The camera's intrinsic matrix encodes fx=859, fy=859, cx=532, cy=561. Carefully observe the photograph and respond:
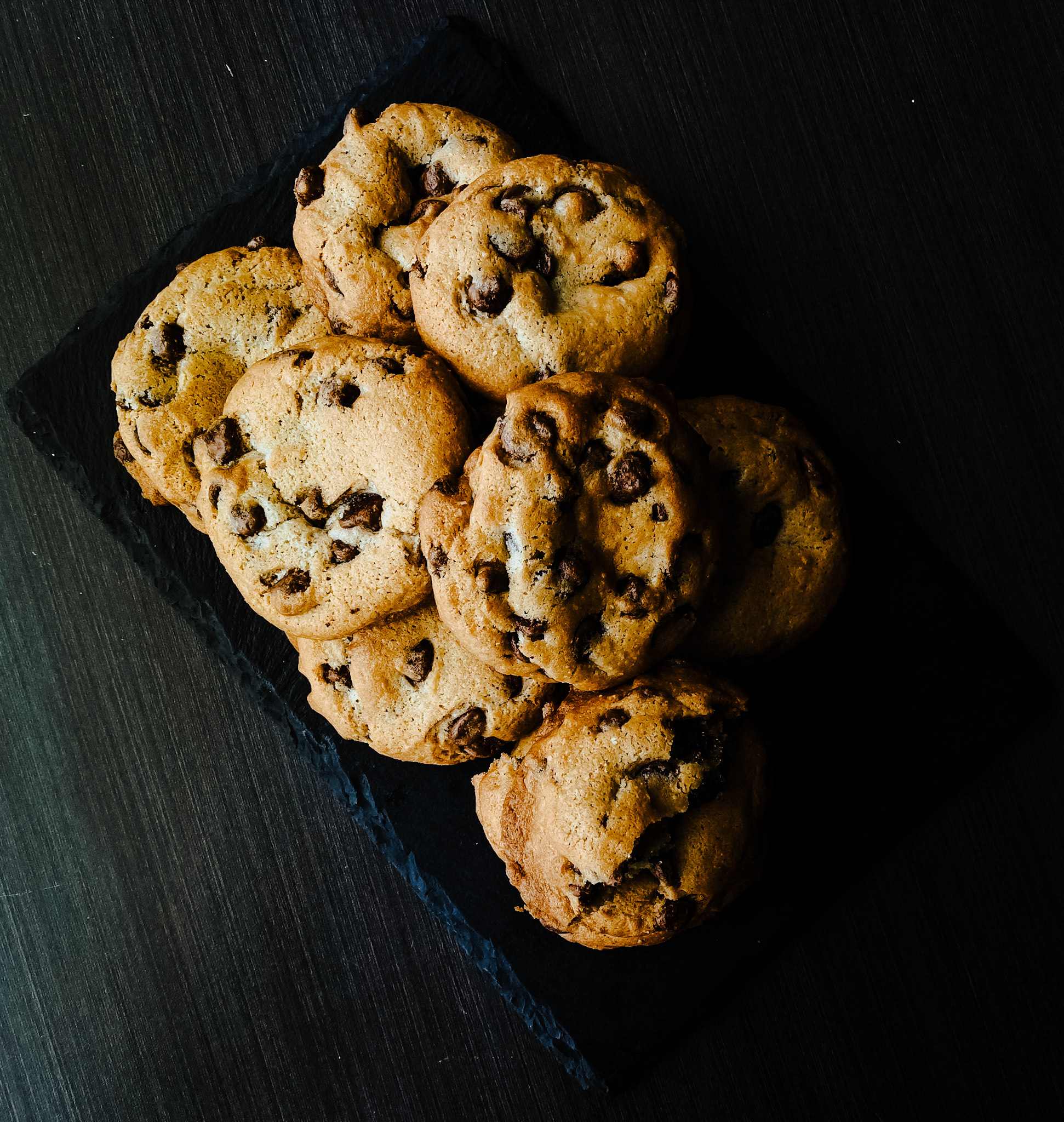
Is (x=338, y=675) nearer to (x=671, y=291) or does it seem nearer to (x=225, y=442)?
(x=225, y=442)

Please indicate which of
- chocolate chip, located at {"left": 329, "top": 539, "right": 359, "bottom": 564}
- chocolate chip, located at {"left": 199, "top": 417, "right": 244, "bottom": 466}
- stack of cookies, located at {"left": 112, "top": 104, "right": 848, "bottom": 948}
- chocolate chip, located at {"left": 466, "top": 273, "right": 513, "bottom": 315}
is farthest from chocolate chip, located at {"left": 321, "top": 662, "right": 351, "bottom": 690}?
chocolate chip, located at {"left": 466, "top": 273, "right": 513, "bottom": 315}

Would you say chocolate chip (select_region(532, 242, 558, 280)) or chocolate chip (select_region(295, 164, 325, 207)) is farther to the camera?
chocolate chip (select_region(295, 164, 325, 207))

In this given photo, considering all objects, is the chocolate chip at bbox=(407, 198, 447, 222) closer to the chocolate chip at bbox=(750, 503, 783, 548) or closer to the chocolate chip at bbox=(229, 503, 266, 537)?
the chocolate chip at bbox=(229, 503, 266, 537)

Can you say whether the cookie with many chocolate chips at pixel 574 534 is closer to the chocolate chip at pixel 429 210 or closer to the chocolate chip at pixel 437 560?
the chocolate chip at pixel 437 560

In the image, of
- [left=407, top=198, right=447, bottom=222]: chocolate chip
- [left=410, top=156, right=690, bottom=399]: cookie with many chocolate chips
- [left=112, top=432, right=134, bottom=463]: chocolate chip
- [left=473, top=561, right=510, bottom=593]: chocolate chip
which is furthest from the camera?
[left=112, top=432, right=134, bottom=463]: chocolate chip

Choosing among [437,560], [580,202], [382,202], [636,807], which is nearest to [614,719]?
[636,807]
